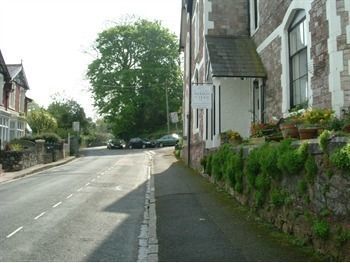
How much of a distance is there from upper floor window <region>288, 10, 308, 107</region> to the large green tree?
147ft

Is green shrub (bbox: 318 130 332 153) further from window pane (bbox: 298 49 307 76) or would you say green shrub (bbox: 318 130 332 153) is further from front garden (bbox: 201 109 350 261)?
window pane (bbox: 298 49 307 76)

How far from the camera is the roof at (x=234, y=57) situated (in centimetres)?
1572

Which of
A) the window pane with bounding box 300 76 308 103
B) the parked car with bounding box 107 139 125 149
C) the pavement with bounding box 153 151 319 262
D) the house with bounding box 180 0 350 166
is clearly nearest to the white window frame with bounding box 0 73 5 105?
the house with bounding box 180 0 350 166

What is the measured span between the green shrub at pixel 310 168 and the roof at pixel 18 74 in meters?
36.2

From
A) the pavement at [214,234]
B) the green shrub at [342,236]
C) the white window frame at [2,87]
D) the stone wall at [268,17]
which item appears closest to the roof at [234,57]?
the stone wall at [268,17]

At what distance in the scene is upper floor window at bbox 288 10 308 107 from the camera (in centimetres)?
1184

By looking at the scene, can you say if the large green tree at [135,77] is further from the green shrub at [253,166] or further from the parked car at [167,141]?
the green shrub at [253,166]

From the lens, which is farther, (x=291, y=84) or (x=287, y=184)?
(x=291, y=84)

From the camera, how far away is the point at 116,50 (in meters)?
59.1

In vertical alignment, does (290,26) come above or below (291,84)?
above

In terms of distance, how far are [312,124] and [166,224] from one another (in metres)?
3.45

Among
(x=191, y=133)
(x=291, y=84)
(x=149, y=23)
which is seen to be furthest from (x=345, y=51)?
(x=149, y=23)

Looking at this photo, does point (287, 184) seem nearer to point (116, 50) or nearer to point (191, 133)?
point (191, 133)

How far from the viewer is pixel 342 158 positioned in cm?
524
